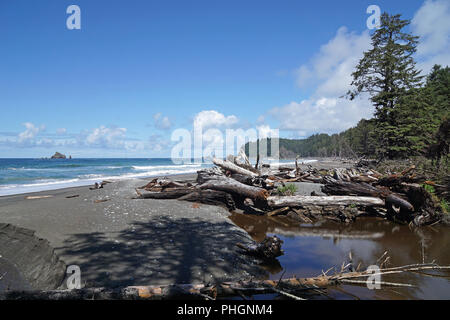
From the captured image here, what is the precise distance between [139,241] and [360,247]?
17.2 feet

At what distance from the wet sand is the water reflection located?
1.01 meters

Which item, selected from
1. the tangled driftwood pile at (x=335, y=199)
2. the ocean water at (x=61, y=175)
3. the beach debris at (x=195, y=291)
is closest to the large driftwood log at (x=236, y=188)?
the tangled driftwood pile at (x=335, y=199)

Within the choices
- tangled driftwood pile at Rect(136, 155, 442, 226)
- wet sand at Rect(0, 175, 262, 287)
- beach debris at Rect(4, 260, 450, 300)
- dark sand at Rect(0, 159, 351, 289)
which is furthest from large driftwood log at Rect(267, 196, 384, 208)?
beach debris at Rect(4, 260, 450, 300)

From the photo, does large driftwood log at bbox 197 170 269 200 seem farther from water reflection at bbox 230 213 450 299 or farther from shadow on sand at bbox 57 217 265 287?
shadow on sand at bbox 57 217 265 287

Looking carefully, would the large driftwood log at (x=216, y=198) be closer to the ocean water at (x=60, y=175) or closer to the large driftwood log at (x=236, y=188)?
the large driftwood log at (x=236, y=188)

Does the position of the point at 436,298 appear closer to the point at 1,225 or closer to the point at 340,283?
the point at 340,283

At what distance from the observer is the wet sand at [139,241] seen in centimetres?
379

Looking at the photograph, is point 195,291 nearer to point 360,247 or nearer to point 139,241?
point 139,241

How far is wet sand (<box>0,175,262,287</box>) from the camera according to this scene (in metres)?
3.79

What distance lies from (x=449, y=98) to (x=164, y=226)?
51.7m

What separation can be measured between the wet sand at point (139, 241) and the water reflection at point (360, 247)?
3.31 ft

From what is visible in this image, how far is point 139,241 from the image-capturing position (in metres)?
5.01

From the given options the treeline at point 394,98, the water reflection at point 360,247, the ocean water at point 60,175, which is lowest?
the water reflection at point 360,247
